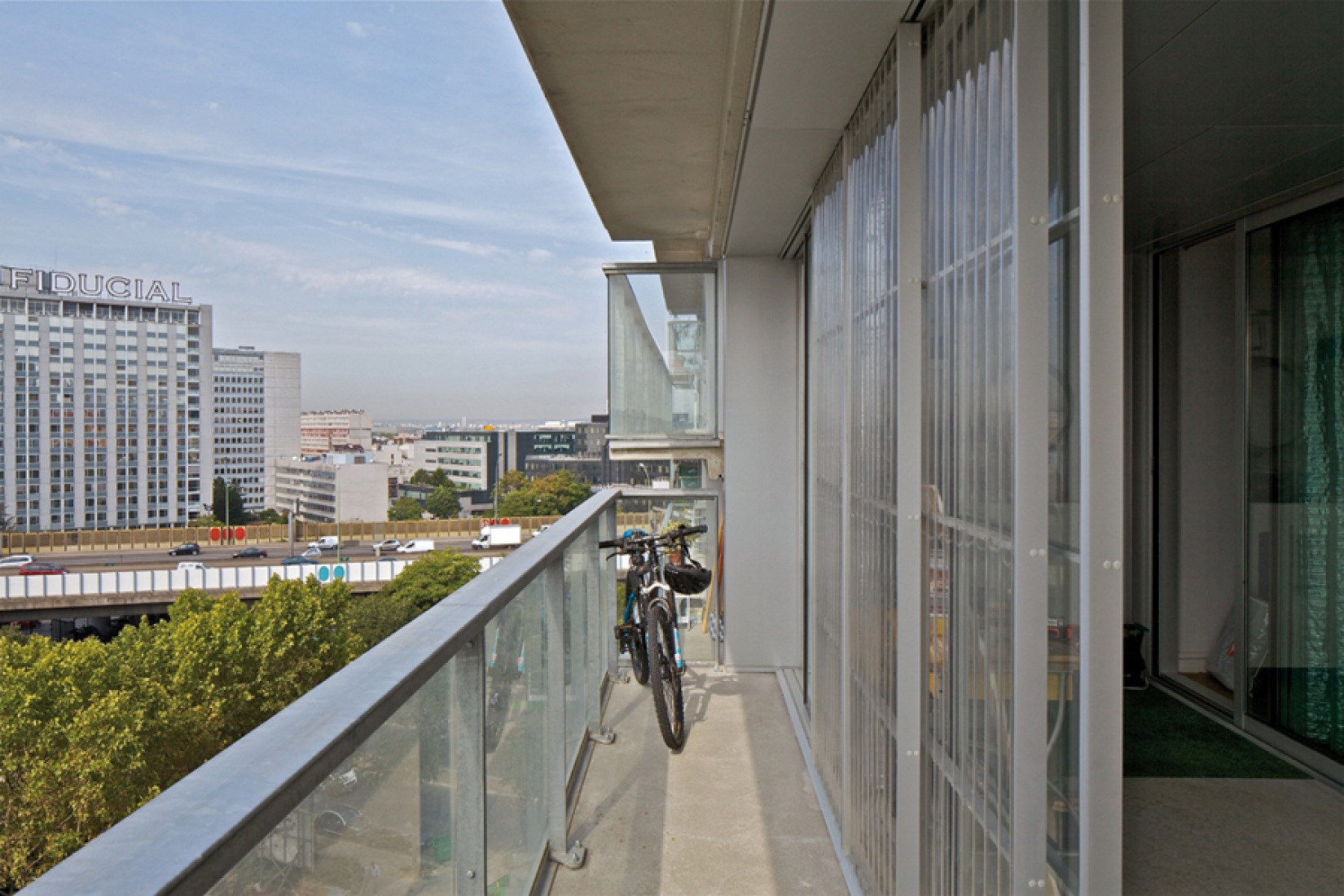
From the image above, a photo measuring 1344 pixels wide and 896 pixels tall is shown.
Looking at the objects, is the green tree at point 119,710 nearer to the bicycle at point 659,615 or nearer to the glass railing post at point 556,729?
the bicycle at point 659,615

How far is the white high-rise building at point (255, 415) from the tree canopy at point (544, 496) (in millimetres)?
44705

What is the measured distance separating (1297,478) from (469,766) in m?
3.46

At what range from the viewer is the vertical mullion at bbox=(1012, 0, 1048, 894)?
141 cm

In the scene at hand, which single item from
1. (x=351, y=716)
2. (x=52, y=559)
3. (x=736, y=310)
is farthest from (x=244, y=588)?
(x=351, y=716)

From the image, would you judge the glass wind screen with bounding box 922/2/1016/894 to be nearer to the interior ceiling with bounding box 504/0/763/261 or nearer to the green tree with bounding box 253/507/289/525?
the interior ceiling with bounding box 504/0/763/261

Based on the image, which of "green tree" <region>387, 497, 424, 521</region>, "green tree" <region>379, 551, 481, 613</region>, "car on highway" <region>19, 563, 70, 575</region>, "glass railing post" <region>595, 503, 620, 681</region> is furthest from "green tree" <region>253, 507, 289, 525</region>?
"glass railing post" <region>595, 503, 620, 681</region>

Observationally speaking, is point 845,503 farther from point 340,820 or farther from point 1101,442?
point 340,820

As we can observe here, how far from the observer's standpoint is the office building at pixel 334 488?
6291cm

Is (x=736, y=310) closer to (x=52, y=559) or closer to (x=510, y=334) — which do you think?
(x=52, y=559)

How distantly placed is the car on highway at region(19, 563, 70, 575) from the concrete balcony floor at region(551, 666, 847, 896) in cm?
5461

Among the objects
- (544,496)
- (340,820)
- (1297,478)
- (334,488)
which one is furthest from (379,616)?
(340,820)

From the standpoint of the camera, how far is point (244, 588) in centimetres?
5044

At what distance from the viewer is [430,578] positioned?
44156mm

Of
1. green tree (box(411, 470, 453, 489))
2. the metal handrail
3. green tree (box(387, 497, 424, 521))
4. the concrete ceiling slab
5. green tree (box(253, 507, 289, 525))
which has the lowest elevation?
green tree (box(253, 507, 289, 525))
